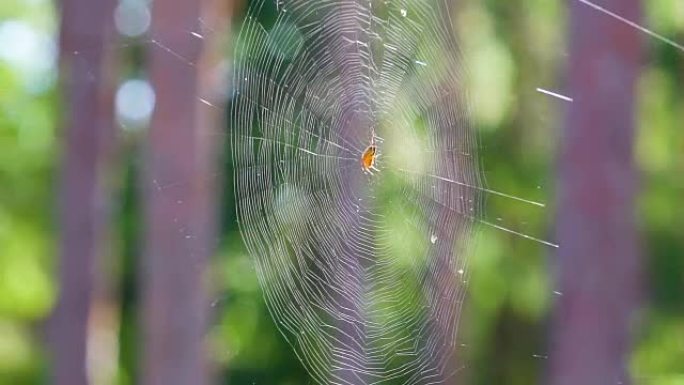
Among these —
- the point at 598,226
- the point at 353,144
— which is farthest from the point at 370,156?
the point at 598,226

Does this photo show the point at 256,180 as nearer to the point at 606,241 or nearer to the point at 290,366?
the point at 606,241

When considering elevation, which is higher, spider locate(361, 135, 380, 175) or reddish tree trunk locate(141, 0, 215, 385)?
spider locate(361, 135, 380, 175)

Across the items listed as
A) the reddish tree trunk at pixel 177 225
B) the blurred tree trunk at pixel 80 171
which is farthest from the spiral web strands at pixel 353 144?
the blurred tree trunk at pixel 80 171

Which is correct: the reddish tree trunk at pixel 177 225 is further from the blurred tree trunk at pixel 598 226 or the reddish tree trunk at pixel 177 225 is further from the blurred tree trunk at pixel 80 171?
the blurred tree trunk at pixel 598 226

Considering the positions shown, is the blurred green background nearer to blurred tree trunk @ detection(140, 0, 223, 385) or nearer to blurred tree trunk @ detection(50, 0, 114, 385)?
blurred tree trunk @ detection(50, 0, 114, 385)

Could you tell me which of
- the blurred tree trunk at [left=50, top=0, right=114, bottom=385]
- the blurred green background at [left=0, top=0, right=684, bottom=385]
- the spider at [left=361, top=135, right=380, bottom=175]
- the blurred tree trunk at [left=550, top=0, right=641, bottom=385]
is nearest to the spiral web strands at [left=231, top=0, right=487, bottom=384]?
the spider at [left=361, top=135, right=380, bottom=175]

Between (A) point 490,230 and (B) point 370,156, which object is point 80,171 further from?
(A) point 490,230

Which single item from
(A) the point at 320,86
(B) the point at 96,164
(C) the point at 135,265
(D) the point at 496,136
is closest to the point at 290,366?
(C) the point at 135,265
